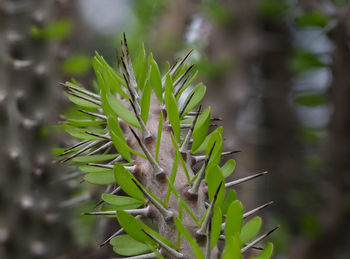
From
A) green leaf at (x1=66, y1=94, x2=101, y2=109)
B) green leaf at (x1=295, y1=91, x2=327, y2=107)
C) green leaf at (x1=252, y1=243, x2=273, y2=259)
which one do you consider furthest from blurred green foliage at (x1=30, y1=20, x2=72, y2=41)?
green leaf at (x1=295, y1=91, x2=327, y2=107)

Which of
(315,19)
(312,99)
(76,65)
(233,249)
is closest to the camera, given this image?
(233,249)

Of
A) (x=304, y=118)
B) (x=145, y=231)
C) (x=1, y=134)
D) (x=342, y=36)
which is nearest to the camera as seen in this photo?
(x=145, y=231)

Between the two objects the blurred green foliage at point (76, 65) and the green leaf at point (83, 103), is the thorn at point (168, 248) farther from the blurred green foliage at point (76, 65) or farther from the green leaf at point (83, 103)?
the blurred green foliage at point (76, 65)

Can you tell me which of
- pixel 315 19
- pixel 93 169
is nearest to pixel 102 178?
pixel 93 169

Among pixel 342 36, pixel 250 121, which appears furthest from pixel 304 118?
pixel 342 36

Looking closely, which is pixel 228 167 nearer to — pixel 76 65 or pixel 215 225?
pixel 215 225

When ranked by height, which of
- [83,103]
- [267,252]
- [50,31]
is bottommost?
[267,252]

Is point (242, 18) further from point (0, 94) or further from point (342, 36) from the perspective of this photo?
point (0, 94)
